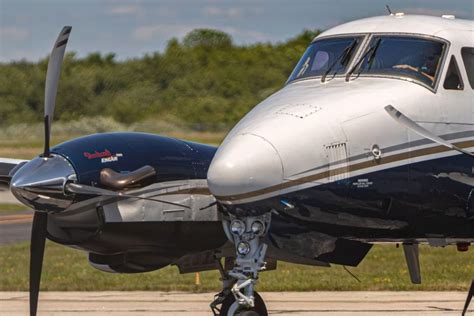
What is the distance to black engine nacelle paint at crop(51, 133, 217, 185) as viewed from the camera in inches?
627

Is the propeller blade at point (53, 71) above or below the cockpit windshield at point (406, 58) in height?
below

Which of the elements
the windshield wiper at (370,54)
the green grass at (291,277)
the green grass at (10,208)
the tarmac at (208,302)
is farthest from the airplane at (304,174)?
the green grass at (10,208)

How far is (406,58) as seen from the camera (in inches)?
577

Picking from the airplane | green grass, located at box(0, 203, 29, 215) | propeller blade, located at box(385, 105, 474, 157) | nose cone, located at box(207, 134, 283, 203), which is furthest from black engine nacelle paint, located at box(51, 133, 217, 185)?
green grass, located at box(0, 203, 29, 215)

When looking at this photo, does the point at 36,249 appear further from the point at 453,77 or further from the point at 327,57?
the point at 453,77

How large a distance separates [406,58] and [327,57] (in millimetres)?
1078

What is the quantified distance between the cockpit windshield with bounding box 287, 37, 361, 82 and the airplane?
2cm

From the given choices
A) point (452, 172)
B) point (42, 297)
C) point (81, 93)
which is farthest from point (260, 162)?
point (81, 93)

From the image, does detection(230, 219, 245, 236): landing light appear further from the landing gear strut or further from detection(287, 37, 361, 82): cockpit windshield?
detection(287, 37, 361, 82): cockpit windshield

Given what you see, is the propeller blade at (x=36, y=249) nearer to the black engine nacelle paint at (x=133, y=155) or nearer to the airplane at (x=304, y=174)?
the airplane at (x=304, y=174)

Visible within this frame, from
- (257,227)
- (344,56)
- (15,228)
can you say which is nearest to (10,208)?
(15,228)

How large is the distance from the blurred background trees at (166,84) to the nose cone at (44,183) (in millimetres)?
24527

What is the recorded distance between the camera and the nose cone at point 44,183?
15438mm

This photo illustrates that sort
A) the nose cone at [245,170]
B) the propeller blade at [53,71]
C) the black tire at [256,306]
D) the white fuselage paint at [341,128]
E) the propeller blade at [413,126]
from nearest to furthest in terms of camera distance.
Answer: the nose cone at [245,170], the white fuselage paint at [341,128], the propeller blade at [413,126], the black tire at [256,306], the propeller blade at [53,71]
